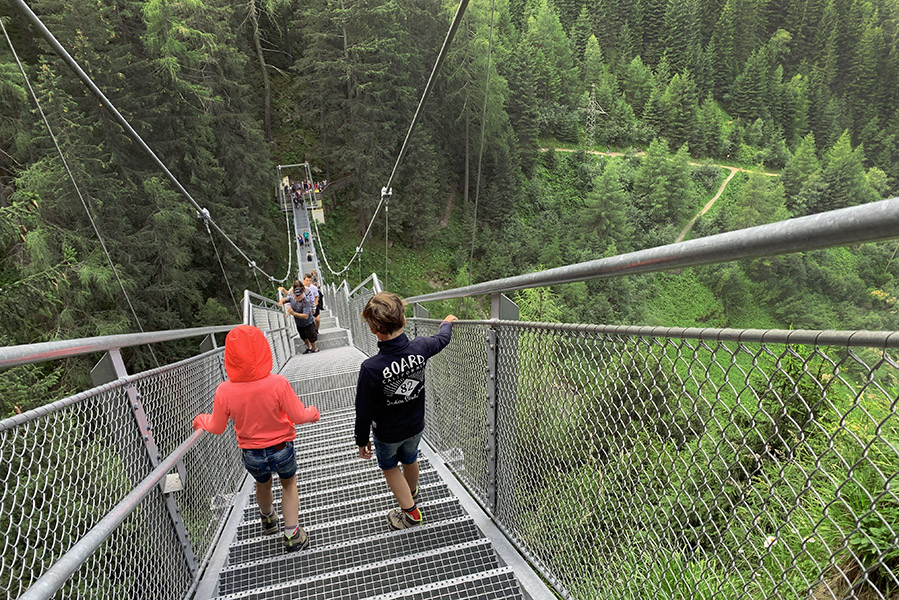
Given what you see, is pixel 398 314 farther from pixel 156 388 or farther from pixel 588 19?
pixel 588 19

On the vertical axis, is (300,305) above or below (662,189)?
above

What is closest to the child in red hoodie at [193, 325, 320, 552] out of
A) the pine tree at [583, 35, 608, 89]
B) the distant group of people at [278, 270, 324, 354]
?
the distant group of people at [278, 270, 324, 354]

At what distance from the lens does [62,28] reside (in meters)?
12.7

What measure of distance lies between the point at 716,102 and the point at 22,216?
69444 mm

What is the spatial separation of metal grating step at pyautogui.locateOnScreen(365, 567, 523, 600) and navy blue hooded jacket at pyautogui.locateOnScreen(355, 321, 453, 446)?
24.8 inches

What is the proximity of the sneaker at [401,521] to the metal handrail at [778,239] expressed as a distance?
1.55 m

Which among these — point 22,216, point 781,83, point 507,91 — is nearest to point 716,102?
point 781,83

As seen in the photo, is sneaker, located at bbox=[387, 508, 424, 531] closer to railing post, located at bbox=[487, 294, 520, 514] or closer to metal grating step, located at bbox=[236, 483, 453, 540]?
metal grating step, located at bbox=[236, 483, 453, 540]

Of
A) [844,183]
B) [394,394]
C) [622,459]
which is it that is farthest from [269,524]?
[844,183]

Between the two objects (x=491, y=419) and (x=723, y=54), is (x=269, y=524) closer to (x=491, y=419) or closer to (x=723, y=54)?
(x=491, y=419)

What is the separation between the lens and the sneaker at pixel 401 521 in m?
2.19

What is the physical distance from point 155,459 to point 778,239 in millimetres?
2082

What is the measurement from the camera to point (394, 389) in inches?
81.3

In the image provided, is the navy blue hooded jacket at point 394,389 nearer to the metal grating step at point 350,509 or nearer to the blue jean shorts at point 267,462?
the blue jean shorts at point 267,462
